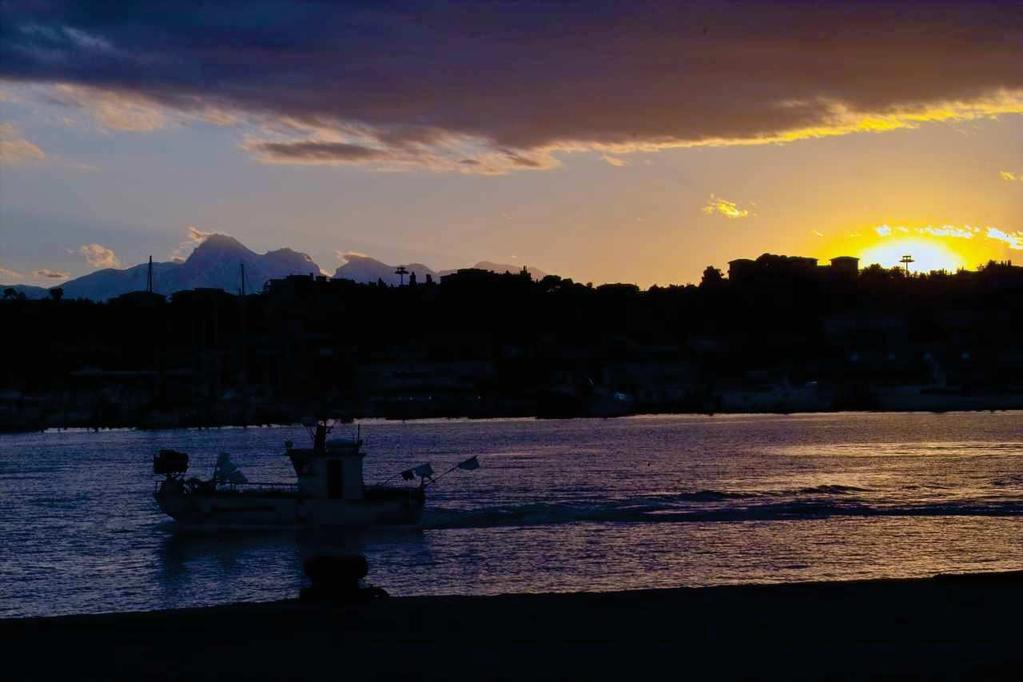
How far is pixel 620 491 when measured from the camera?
5822 centimetres

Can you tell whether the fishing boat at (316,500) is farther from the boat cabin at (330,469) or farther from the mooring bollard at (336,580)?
the mooring bollard at (336,580)

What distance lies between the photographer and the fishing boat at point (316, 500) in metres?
43.2

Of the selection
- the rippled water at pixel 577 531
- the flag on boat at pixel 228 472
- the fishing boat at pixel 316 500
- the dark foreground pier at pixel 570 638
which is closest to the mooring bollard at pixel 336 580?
the dark foreground pier at pixel 570 638

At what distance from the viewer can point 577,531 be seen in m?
42.5

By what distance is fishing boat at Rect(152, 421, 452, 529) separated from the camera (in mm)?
43219

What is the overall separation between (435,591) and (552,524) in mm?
15241

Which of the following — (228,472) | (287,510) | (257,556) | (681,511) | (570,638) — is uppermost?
(228,472)

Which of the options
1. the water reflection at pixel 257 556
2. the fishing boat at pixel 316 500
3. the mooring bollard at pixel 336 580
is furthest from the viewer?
the fishing boat at pixel 316 500

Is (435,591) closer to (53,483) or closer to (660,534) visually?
(660,534)

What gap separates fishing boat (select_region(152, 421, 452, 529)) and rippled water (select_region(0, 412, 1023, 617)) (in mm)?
701

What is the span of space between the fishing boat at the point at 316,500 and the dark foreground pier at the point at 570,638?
22.8 metres

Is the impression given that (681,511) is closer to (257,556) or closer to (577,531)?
(577,531)

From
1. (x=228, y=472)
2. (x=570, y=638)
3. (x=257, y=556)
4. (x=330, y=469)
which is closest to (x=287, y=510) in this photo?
(x=330, y=469)

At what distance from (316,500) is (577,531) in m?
8.19
